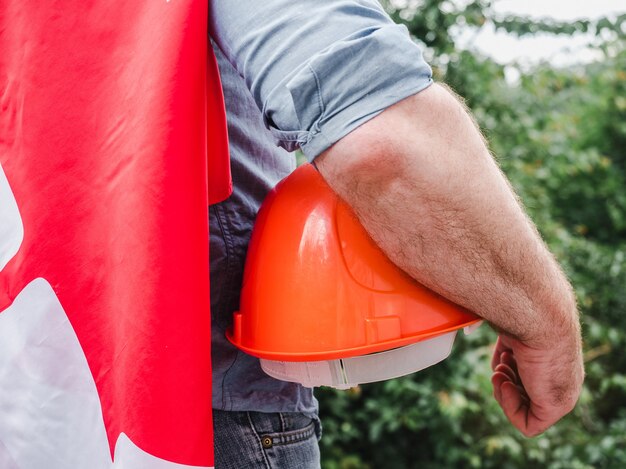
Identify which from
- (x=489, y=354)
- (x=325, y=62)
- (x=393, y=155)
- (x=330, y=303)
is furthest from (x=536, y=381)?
(x=489, y=354)

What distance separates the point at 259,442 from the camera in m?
1.05

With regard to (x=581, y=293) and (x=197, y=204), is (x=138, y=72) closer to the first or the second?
(x=197, y=204)

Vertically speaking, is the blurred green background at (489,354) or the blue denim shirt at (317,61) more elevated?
the blue denim shirt at (317,61)

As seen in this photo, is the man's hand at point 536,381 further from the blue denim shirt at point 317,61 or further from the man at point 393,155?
the blue denim shirt at point 317,61

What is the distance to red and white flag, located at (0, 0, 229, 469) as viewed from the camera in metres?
0.79

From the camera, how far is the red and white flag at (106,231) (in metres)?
0.79

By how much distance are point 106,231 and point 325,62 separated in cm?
35

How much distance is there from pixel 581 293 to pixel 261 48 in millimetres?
2956

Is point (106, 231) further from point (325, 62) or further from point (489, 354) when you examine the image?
point (489, 354)

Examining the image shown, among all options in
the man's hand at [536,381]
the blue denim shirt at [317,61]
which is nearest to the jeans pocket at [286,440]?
the man's hand at [536,381]

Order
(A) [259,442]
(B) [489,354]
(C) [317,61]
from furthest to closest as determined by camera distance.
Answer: (B) [489,354]
(A) [259,442]
(C) [317,61]

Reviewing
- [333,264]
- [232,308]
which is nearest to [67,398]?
[232,308]

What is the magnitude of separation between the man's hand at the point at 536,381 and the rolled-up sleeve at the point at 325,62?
469mm

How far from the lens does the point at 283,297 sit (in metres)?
0.93
